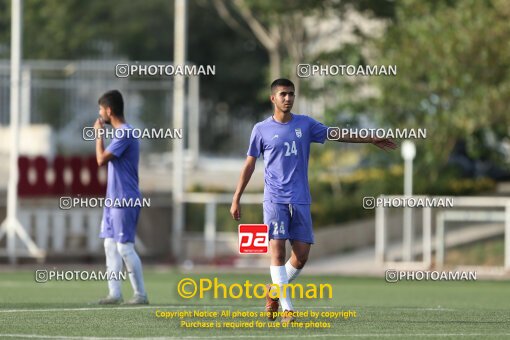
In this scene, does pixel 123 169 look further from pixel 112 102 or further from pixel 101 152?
pixel 112 102

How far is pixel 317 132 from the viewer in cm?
1391

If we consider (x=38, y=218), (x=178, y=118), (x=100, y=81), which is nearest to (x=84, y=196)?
(x=38, y=218)

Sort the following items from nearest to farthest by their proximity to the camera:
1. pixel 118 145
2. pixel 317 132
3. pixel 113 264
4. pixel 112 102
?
pixel 317 132, pixel 118 145, pixel 112 102, pixel 113 264

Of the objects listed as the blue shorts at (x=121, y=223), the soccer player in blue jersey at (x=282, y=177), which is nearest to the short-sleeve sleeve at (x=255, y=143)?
the soccer player in blue jersey at (x=282, y=177)

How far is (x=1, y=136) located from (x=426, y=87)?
39.2 ft

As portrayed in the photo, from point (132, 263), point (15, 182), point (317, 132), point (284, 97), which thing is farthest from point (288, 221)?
point (15, 182)

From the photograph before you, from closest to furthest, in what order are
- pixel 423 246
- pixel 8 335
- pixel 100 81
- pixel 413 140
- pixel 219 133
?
pixel 8 335
pixel 423 246
pixel 413 140
pixel 100 81
pixel 219 133

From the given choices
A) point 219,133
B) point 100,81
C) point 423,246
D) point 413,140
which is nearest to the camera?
point 423,246

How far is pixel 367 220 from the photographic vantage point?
116 feet

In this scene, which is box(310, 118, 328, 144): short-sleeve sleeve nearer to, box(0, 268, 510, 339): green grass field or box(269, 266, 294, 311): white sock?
box(269, 266, 294, 311): white sock

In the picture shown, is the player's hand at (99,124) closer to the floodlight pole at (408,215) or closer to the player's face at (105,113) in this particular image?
the player's face at (105,113)

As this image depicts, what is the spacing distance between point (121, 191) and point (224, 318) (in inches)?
102

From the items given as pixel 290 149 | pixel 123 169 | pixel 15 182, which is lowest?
pixel 15 182

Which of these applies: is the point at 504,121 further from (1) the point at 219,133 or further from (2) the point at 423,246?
(1) the point at 219,133
